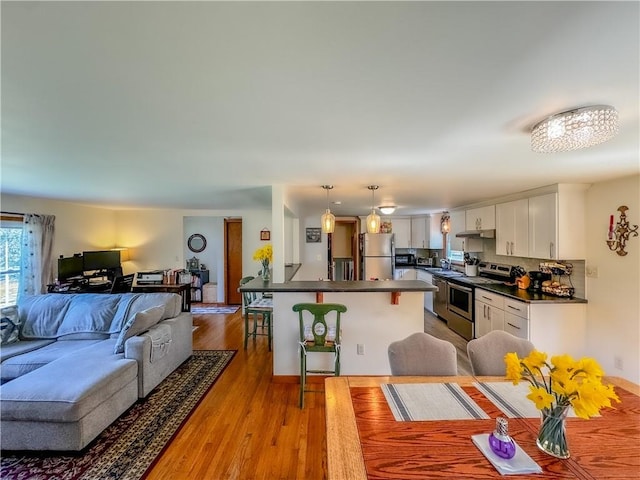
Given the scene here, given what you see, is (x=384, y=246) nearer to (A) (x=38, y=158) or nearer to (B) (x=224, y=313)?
(B) (x=224, y=313)

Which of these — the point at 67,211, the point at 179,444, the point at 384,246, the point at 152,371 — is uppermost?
the point at 67,211

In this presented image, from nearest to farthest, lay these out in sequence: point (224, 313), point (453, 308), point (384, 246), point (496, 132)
Answer: 1. point (496, 132)
2. point (453, 308)
3. point (224, 313)
4. point (384, 246)

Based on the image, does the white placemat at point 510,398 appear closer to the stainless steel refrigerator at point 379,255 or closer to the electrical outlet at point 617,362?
the electrical outlet at point 617,362

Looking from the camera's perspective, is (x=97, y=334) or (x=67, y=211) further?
(x=67, y=211)

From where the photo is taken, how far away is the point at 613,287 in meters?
3.18

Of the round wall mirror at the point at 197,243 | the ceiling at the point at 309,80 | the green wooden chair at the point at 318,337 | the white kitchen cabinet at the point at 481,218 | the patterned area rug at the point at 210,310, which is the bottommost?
the patterned area rug at the point at 210,310

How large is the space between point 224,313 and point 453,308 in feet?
14.9

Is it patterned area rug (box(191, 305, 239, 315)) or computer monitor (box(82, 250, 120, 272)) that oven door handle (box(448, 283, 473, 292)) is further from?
computer monitor (box(82, 250, 120, 272))

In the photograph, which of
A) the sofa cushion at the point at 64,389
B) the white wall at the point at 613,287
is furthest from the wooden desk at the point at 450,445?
the white wall at the point at 613,287

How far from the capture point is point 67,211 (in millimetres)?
5141

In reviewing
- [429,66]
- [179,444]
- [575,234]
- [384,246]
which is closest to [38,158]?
[179,444]

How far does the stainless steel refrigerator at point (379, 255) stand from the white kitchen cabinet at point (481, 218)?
179 cm

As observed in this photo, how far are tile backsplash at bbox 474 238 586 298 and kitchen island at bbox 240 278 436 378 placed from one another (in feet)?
6.62

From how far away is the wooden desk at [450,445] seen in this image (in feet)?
3.40
